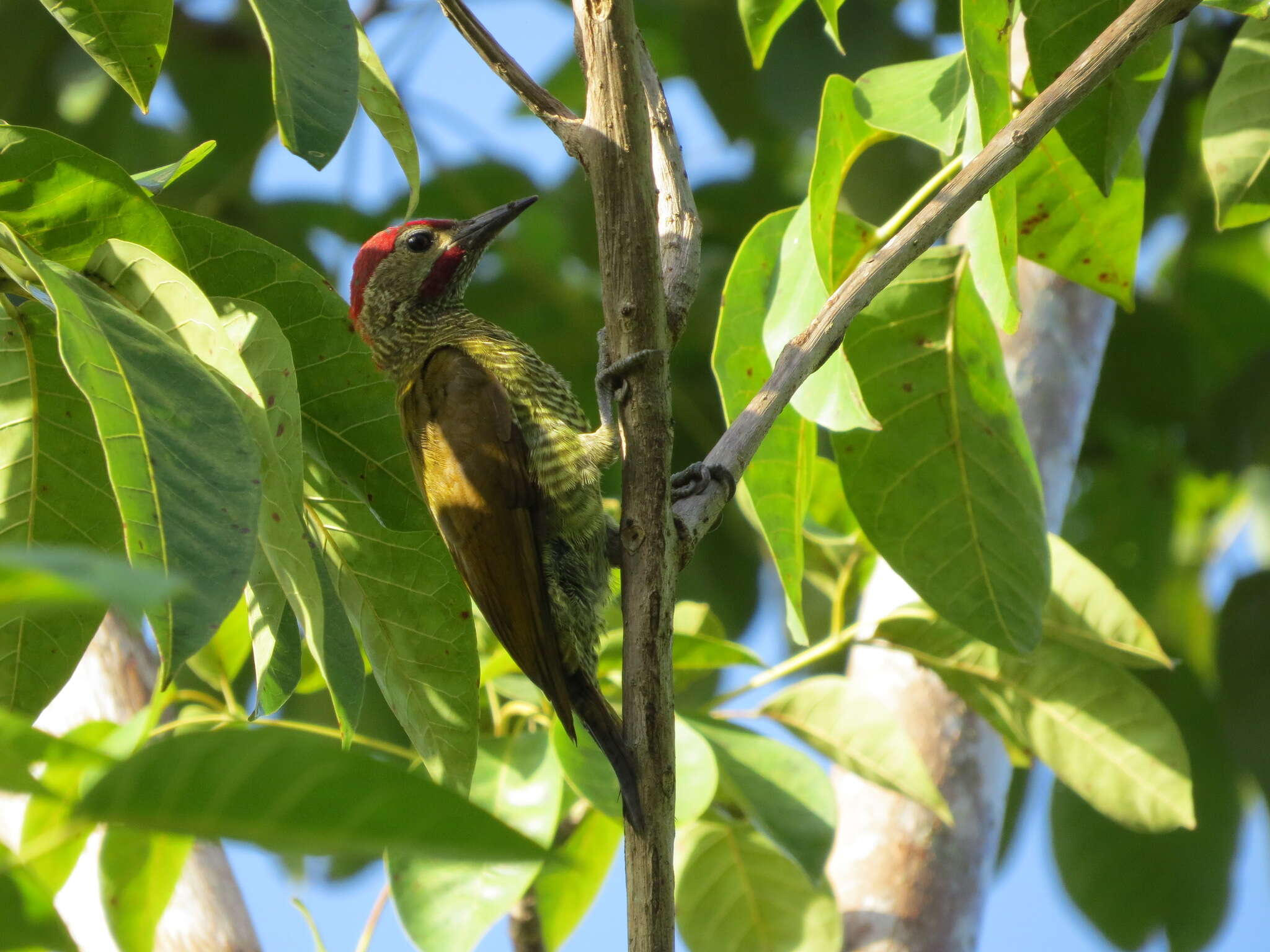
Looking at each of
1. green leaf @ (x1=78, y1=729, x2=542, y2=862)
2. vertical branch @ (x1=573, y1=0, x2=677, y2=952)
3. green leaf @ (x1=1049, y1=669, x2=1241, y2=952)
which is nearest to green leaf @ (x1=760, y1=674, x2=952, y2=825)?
vertical branch @ (x1=573, y1=0, x2=677, y2=952)

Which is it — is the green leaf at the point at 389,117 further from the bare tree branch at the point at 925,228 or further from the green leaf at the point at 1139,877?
the green leaf at the point at 1139,877

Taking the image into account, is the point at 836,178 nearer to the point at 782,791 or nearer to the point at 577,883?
the point at 782,791

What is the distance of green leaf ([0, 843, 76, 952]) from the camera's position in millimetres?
635

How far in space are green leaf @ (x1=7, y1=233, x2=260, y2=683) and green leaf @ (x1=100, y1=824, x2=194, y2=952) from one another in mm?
900

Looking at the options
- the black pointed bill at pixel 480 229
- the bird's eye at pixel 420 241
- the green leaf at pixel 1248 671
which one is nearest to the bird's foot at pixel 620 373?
the black pointed bill at pixel 480 229

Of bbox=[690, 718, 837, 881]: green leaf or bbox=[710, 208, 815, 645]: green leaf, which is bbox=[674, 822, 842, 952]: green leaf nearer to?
bbox=[690, 718, 837, 881]: green leaf

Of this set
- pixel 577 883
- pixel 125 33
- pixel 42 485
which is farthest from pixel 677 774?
pixel 125 33

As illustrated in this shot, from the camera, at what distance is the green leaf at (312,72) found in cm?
121

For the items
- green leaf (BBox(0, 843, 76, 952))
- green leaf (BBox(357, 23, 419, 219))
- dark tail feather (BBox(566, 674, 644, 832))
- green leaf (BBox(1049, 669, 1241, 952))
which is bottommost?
green leaf (BBox(0, 843, 76, 952))

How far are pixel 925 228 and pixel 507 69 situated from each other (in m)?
0.55

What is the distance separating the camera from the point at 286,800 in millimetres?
642

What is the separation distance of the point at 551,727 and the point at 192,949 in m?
0.80

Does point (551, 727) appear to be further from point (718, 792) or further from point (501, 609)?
point (718, 792)

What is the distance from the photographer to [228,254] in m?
1.45
